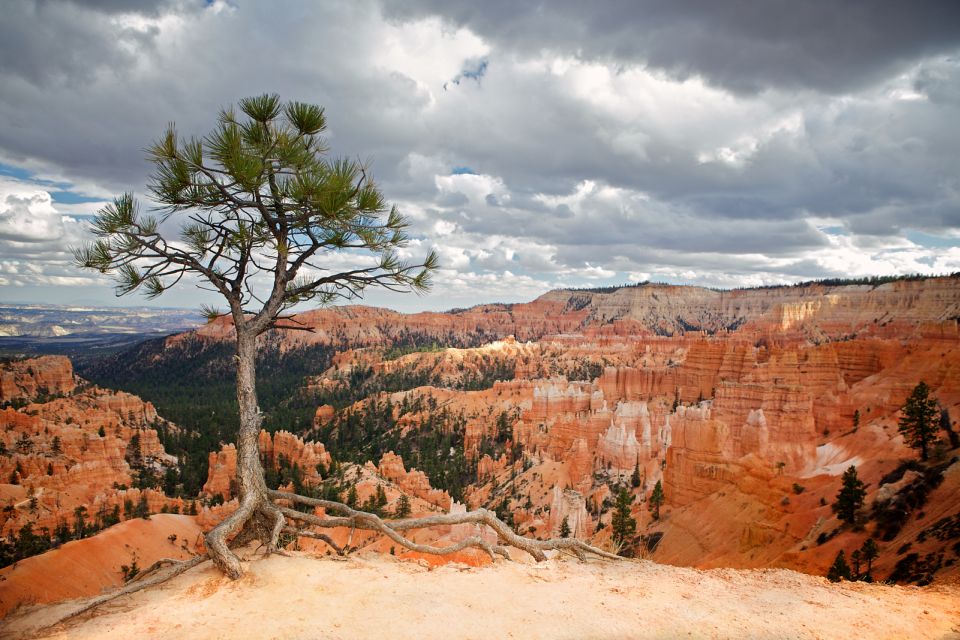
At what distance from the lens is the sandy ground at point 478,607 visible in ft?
15.4

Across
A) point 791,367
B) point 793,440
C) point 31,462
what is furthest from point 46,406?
point 791,367

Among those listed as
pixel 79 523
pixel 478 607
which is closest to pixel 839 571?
pixel 478 607

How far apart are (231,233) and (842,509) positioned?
20.1 meters

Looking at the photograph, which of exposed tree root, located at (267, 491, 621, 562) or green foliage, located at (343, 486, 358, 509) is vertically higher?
exposed tree root, located at (267, 491, 621, 562)

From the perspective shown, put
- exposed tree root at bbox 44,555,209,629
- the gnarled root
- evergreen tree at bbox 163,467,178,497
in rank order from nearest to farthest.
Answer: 1. exposed tree root at bbox 44,555,209,629
2. the gnarled root
3. evergreen tree at bbox 163,467,178,497

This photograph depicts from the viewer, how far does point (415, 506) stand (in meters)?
35.3

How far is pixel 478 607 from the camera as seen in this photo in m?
5.23

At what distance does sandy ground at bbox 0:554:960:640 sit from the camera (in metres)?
4.69

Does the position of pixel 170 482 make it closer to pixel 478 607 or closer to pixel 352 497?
pixel 352 497

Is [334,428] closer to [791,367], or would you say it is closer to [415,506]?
[415,506]

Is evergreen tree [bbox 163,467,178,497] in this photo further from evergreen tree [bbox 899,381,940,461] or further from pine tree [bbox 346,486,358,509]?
evergreen tree [bbox 899,381,940,461]

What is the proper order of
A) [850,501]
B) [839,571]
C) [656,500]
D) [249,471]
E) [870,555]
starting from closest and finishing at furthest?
[249,471]
[839,571]
[870,555]
[850,501]
[656,500]

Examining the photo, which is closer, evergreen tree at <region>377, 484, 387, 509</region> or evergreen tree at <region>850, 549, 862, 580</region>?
evergreen tree at <region>850, 549, 862, 580</region>

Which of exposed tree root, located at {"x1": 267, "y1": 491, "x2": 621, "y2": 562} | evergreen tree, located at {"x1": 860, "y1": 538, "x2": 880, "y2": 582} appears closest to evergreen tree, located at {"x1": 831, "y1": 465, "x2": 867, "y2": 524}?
evergreen tree, located at {"x1": 860, "y1": 538, "x2": 880, "y2": 582}
